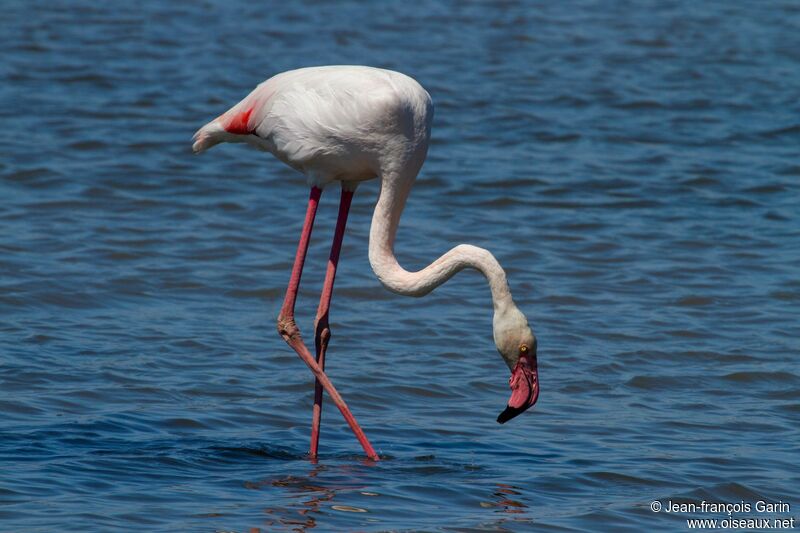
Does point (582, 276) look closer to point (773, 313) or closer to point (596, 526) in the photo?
point (773, 313)

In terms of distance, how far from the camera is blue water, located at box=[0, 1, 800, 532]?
24.5 ft

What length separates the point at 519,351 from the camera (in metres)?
7.65

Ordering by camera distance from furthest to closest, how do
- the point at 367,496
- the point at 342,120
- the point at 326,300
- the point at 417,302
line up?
the point at 417,302 < the point at 326,300 < the point at 342,120 < the point at 367,496

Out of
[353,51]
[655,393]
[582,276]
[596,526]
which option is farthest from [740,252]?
[353,51]

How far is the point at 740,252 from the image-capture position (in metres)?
12.8

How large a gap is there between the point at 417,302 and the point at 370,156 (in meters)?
3.59

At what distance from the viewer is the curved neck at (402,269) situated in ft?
25.3

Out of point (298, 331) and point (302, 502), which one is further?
point (298, 331)

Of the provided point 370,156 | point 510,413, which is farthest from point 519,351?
point 370,156

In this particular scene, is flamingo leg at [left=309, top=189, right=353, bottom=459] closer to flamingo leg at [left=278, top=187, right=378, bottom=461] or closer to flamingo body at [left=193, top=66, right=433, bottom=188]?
flamingo leg at [left=278, top=187, right=378, bottom=461]

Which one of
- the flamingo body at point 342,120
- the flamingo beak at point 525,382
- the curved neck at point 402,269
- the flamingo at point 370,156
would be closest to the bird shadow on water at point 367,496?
the flamingo at point 370,156

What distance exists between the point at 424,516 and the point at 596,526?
88cm

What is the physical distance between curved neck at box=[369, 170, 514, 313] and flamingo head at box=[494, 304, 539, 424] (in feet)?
0.26

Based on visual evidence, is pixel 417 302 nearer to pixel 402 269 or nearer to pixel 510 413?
pixel 402 269
